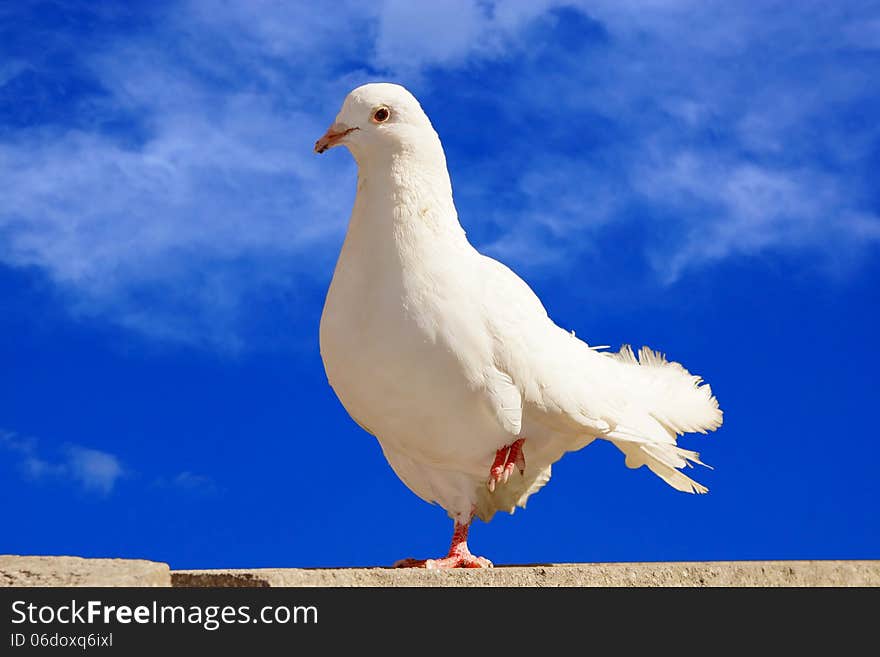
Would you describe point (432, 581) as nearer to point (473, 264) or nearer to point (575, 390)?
point (575, 390)

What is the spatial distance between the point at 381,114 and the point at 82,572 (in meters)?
3.62

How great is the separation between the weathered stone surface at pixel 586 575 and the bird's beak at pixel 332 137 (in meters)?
2.90

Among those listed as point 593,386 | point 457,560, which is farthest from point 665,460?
point 457,560

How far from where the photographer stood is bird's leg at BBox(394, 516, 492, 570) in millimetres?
7043

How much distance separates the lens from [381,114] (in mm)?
7180

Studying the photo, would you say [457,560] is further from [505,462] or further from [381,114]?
[381,114]

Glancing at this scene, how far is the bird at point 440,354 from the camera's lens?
267 inches

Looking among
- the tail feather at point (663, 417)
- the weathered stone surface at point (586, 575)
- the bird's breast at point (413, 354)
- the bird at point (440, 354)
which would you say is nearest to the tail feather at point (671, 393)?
the tail feather at point (663, 417)

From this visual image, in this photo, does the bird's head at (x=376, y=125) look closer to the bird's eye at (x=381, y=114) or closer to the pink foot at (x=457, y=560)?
the bird's eye at (x=381, y=114)

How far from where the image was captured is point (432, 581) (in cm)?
605

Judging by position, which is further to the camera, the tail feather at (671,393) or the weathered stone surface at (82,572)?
the tail feather at (671,393)

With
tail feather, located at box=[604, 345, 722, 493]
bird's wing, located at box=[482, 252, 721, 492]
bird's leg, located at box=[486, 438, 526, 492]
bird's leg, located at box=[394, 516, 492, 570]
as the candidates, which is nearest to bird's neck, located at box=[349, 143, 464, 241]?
bird's wing, located at box=[482, 252, 721, 492]

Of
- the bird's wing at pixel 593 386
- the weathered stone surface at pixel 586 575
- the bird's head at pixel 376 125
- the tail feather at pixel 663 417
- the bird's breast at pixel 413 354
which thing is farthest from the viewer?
the tail feather at pixel 663 417
